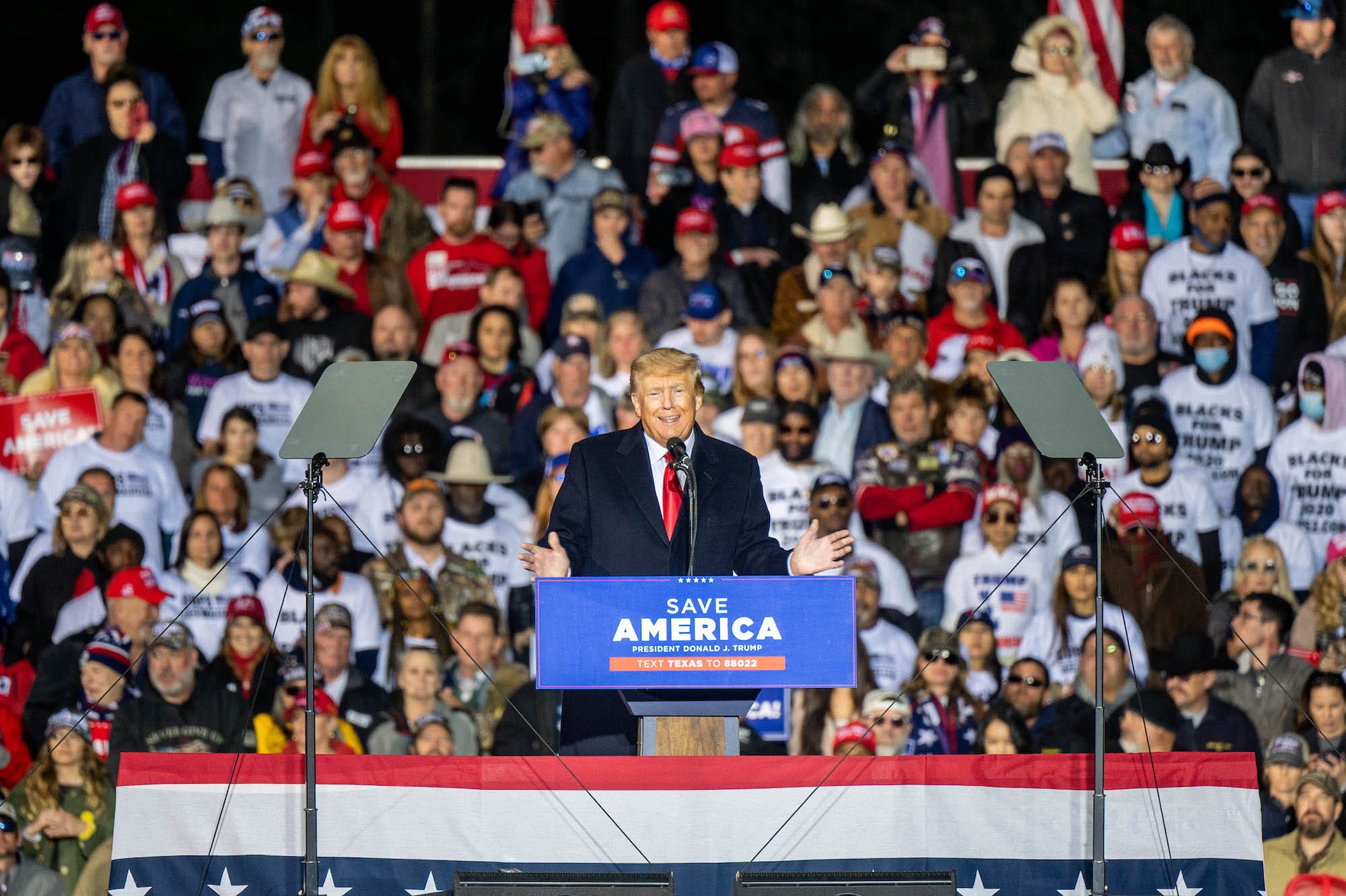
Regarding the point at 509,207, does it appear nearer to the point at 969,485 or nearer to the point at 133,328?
the point at 133,328

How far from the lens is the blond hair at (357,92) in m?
11.7

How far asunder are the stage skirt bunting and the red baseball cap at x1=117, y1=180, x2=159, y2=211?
20.8 feet

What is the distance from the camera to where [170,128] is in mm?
11953

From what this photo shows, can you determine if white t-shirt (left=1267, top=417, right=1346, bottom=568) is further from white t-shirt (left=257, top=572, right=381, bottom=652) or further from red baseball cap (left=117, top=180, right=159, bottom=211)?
red baseball cap (left=117, top=180, right=159, bottom=211)

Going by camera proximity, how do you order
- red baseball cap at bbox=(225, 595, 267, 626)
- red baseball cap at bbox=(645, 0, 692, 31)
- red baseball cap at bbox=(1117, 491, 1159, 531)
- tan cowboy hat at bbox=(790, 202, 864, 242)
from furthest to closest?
red baseball cap at bbox=(645, 0, 692, 31) → tan cowboy hat at bbox=(790, 202, 864, 242) → red baseball cap at bbox=(1117, 491, 1159, 531) → red baseball cap at bbox=(225, 595, 267, 626)

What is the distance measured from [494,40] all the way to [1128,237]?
1163cm


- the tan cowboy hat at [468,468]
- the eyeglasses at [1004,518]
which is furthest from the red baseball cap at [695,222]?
the eyeglasses at [1004,518]

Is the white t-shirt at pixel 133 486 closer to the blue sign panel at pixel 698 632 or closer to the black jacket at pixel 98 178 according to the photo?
the black jacket at pixel 98 178

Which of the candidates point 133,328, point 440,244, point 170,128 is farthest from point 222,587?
point 170,128

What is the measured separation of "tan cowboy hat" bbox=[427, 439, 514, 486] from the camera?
992 cm

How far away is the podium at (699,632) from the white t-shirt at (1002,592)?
441 centimetres

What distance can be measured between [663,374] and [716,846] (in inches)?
50.4

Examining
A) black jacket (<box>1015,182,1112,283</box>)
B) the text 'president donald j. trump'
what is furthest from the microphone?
black jacket (<box>1015,182,1112,283</box>)

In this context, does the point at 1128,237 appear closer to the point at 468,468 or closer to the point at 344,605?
the point at 468,468
